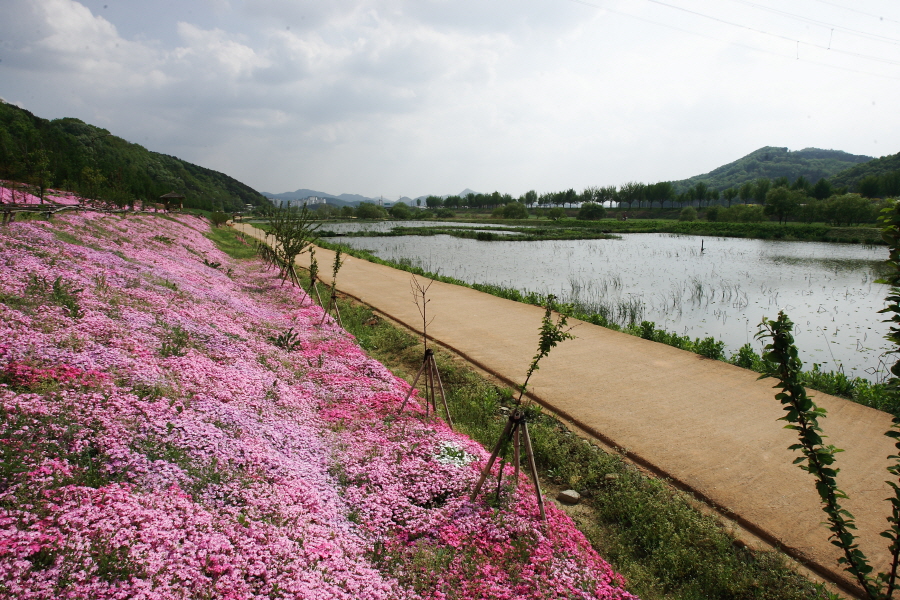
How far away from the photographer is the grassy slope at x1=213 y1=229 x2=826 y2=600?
11.3ft

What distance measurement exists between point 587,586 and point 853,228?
6898 cm

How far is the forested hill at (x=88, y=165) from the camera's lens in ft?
95.8

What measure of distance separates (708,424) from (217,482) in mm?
5370

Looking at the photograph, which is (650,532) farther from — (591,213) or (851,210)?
(591,213)

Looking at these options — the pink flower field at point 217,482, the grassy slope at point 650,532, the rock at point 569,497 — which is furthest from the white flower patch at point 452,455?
the rock at point 569,497

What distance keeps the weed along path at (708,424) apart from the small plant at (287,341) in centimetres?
288

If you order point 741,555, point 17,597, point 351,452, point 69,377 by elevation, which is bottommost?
point 741,555

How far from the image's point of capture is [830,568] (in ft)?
11.6

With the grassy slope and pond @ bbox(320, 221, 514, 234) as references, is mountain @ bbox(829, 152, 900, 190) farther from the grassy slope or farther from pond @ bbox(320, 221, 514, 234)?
the grassy slope

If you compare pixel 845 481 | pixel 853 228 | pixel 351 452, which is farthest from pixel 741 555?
pixel 853 228

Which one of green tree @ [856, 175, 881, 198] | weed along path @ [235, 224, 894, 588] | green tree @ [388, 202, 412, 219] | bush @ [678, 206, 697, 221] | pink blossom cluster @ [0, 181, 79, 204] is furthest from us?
green tree @ [388, 202, 412, 219]

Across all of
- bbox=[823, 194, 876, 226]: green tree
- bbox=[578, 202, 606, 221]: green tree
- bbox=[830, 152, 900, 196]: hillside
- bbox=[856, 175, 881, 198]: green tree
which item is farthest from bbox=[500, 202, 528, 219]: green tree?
bbox=[830, 152, 900, 196]: hillside

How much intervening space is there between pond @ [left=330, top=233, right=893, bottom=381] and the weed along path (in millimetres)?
4200

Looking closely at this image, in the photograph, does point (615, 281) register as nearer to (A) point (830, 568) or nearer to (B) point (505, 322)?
(B) point (505, 322)
